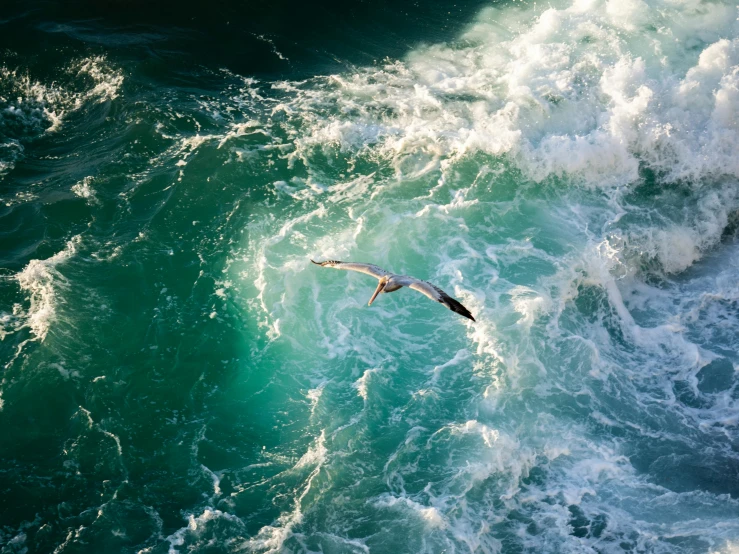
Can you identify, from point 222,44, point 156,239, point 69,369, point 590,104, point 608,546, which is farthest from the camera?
point 222,44

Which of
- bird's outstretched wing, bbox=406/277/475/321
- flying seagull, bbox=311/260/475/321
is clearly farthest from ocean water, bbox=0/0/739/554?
bird's outstretched wing, bbox=406/277/475/321

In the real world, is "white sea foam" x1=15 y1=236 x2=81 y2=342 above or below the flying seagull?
below

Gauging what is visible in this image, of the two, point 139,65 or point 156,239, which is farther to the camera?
point 139,65

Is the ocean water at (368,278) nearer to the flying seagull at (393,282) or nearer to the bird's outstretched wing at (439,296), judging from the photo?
the flying seagull at (393,282)

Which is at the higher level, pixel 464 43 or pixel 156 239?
pixel 464 43

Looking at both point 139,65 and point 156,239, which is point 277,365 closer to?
point 156,239

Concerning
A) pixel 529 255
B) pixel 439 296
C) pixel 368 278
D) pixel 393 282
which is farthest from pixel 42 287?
pixel 529 255

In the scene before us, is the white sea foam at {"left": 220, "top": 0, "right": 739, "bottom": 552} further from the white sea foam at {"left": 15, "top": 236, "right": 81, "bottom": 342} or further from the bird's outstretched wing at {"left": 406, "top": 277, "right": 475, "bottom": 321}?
the white sea foam at {"left": 15, "top": 236, "right": 81, "bottom": 342}

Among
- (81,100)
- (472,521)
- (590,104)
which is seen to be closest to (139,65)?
(81,100)

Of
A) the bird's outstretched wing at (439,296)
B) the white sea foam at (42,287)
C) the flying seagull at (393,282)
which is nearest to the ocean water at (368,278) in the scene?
the white sea foam at (42,287)
